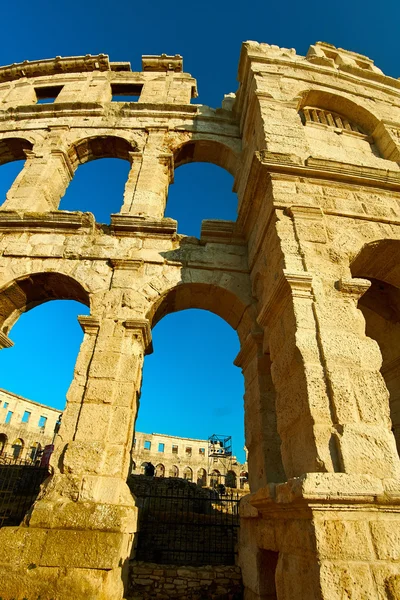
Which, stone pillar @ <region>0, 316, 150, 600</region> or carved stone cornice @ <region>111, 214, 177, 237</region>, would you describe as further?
carved stone cornice @ <region>111, 214, 177, 237</region>

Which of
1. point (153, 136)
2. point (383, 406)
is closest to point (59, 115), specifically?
point (153, 136)

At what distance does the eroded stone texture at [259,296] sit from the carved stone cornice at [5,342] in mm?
32

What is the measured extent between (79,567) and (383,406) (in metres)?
3.65

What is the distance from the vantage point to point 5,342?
6.28 metres

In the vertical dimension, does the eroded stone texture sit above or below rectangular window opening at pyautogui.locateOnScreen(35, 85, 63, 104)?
below

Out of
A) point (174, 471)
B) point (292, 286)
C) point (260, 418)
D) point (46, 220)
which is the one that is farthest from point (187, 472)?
point (292, 286)

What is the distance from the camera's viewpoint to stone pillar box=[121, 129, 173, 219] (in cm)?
718

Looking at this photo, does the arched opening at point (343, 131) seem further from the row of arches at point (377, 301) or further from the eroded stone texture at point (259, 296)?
the row of arches at point (377, 301)

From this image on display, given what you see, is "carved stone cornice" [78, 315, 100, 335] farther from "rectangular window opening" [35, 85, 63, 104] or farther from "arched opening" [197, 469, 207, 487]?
"arched opening" [197, 469, 207, 487]

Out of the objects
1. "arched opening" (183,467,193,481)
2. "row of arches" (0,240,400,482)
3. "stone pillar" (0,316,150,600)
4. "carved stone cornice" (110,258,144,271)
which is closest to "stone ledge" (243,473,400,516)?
"stone pillar" (0,316,150,600)

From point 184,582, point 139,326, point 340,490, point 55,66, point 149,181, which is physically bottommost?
point 184,582

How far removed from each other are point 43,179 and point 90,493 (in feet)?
22.5

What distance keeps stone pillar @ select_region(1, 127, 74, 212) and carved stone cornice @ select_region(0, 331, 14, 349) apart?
274 centimetres

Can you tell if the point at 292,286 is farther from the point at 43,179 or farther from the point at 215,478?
the point at 215,478
